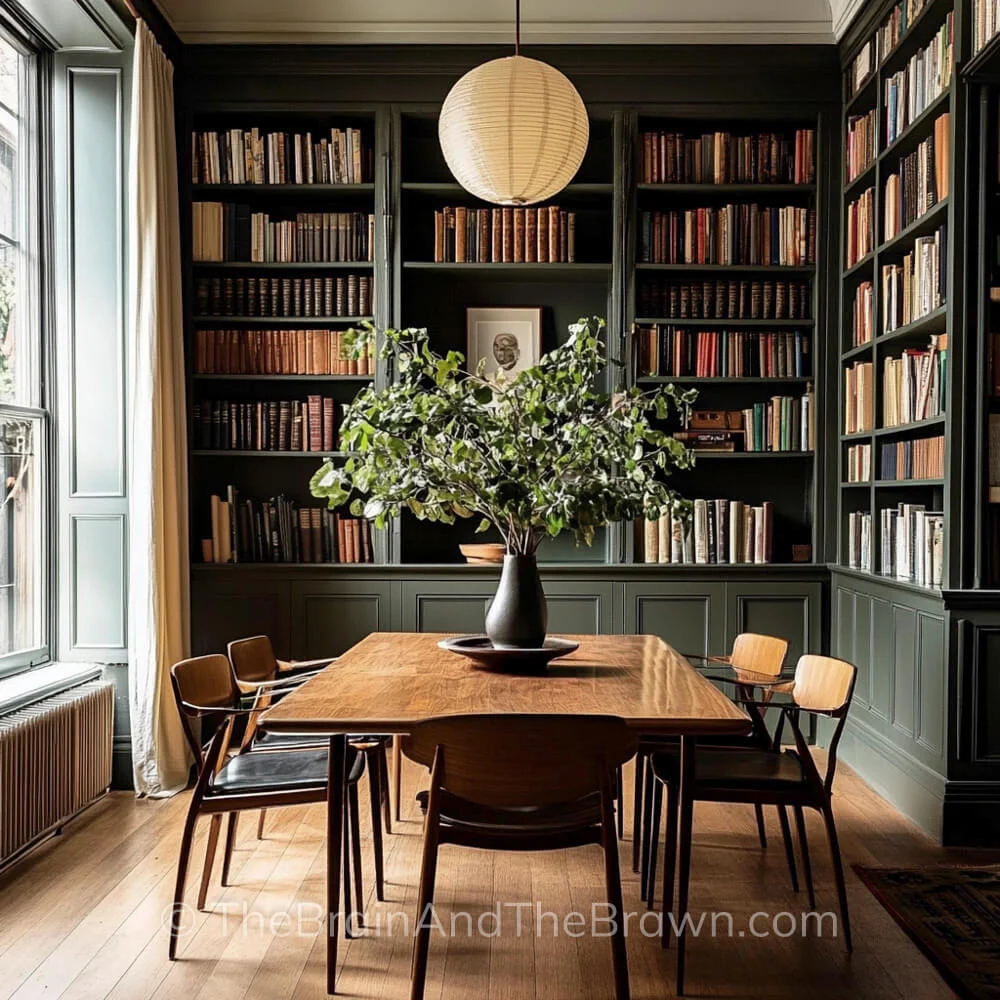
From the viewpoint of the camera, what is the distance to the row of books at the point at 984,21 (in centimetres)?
362

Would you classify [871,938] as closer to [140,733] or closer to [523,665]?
[523,665]

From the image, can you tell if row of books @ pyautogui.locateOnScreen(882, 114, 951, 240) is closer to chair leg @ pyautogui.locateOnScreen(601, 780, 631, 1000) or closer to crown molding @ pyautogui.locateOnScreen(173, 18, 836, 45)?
crown molding @ pyautogui.locateOnScreen(173, 18, 836, 45)

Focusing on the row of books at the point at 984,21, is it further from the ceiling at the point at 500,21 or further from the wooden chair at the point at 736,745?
the wooden chair at the point at 736,745

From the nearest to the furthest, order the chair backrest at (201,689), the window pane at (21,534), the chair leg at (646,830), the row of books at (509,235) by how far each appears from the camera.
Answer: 1. the chair backrest at (201,689)
2. the chair leg at (646,830)
3. the window pane at (21,534)
4. the row of books at (509,235)

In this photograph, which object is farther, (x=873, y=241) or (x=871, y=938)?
(x=873, y=241)

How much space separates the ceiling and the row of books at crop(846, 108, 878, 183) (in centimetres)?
47

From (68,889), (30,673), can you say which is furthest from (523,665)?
(30,673)

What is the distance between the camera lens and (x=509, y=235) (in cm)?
533

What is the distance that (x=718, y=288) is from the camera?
5.36 metres

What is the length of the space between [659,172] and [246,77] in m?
2.10

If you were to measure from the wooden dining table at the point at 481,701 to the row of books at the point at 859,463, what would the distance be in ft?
6.46

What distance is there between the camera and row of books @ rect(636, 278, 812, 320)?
5367 mm

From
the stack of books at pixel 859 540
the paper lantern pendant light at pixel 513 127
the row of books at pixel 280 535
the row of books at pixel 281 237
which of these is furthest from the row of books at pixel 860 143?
the row of books at pixel 280 535

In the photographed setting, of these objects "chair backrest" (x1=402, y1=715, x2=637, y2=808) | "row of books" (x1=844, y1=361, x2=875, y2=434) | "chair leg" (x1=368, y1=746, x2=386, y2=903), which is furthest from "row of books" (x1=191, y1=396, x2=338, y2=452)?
"chair backrest" (x1=402, y1=715, x2=637, y2=808)
